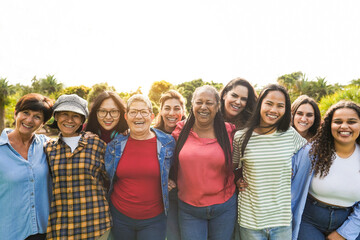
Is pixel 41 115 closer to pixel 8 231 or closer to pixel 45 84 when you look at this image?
pixel 8 231

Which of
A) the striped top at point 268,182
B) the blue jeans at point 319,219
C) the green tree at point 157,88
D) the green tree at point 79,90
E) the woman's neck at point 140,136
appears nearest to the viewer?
the striped top at point 268,182

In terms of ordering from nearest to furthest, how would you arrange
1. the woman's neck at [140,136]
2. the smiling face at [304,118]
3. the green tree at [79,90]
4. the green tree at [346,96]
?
1. the woman's neck at [140,136]
2. the smiling face at [304,118]
3. the green tree at [346,96]
4. the green tree at [79,90]

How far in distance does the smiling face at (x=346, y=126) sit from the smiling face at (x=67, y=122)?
3540 millimetres

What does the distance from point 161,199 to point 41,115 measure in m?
2.03

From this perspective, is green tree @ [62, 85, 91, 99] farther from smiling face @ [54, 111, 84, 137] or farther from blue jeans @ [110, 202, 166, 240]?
blue jeans @ [110, 202, 166, 240]

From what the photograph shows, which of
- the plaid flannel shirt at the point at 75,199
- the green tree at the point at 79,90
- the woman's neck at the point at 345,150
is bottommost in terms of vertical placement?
the plaid flannel shirt at the point at 75,199

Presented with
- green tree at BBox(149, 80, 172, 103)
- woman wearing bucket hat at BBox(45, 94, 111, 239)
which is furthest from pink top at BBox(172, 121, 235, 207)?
green tree at BBox(149, 80, 172, 103)

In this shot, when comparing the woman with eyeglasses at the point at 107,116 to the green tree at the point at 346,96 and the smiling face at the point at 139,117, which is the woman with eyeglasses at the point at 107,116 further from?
the green tree at the point at 346,96

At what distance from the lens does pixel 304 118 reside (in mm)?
4121

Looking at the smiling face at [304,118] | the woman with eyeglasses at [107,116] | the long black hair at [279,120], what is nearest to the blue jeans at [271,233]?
the long black hair at [279,120]

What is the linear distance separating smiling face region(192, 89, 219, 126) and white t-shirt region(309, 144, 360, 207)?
5.46 ft

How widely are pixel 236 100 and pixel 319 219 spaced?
2.12 m

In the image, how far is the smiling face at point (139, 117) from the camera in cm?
294

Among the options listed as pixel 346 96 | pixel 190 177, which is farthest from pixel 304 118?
pixel 346 96
